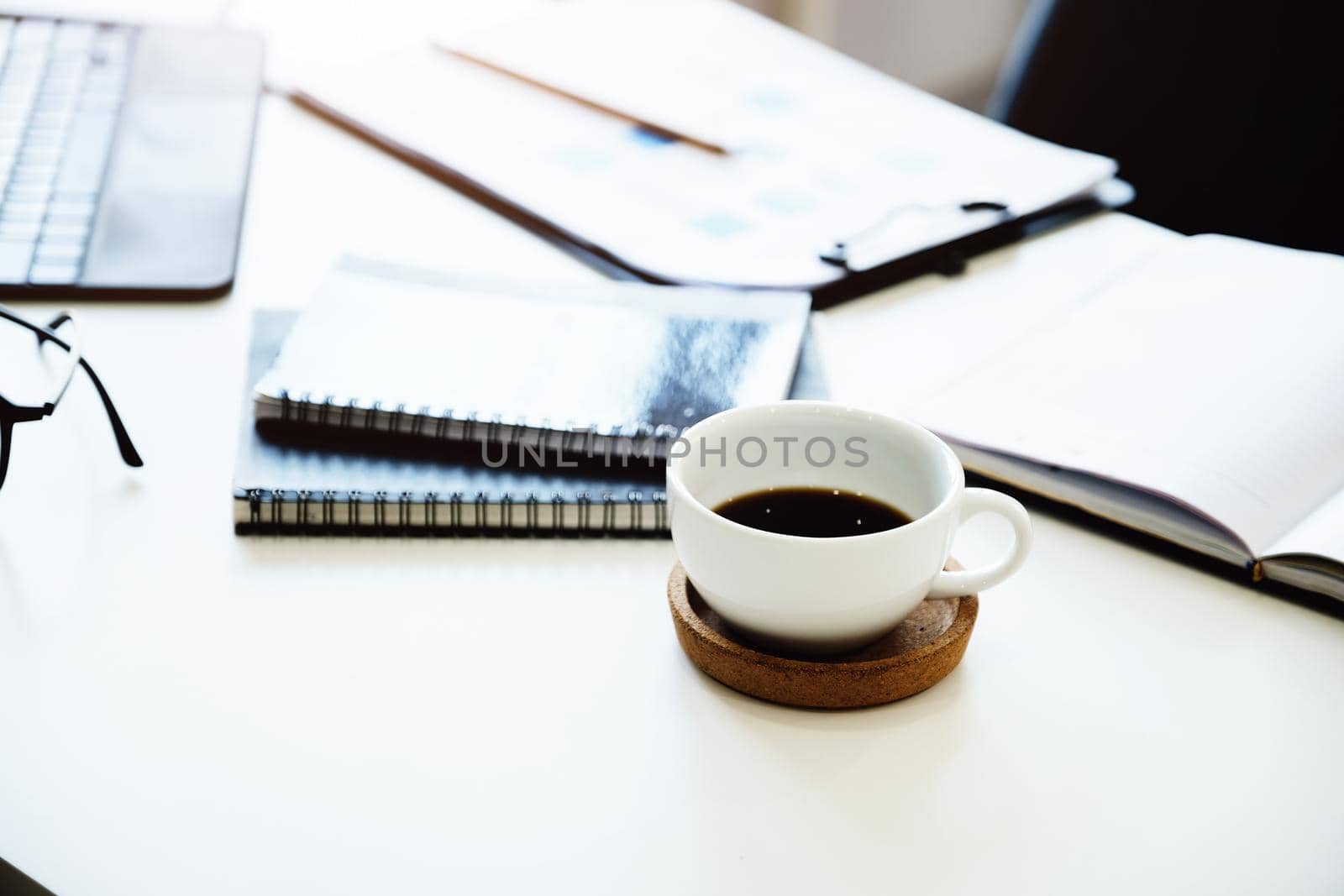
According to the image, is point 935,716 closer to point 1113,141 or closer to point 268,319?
point 268,319

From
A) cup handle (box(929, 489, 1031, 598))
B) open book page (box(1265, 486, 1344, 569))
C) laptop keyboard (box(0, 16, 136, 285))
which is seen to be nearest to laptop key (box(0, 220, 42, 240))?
laptop keyboard (box(0, 16, 136, 285))

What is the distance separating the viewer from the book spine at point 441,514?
61cm

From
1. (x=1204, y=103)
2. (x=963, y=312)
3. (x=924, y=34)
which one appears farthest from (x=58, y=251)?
(x=924, y=34)

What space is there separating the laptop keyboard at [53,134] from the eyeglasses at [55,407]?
144mm

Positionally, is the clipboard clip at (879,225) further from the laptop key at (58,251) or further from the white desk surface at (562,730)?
the laptop key at (58,251)

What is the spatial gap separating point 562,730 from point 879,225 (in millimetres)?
496

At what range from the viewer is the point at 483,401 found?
66cm

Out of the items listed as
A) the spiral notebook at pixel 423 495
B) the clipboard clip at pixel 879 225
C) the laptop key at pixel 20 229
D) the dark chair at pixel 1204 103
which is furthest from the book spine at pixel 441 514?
the dark chair at pixel 1204 103

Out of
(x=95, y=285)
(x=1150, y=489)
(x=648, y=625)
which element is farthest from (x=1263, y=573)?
(x=95, y=285)

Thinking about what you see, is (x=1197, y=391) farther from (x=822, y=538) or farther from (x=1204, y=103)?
(x=1204, y=103)

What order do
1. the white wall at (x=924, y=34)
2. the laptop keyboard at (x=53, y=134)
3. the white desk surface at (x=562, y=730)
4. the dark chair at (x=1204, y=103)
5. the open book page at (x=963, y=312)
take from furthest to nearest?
1. the white wall at (x=924, y=34)
2. the dark chair at (x=1204, y=103)
3. the laptop keyboard at (x=53, y=134)
4. the open book page at (x=963, y=312)
5. the white desk surface at (x=562, y=730)

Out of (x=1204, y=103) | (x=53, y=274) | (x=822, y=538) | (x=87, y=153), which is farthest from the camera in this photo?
(x=1204, y=103)

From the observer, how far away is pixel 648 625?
1.88ft

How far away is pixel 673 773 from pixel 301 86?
0.85 meters
